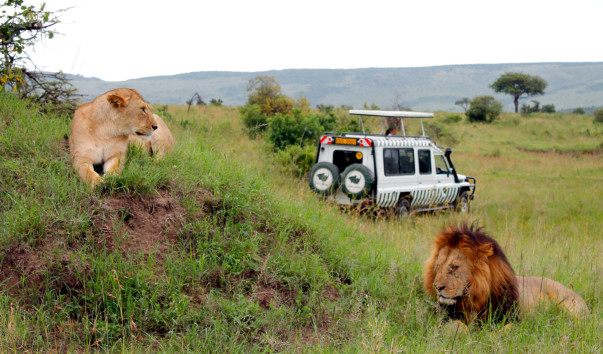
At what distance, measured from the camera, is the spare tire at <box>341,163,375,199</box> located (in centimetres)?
1003

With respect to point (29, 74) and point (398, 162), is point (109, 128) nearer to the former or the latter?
point (29, 74)

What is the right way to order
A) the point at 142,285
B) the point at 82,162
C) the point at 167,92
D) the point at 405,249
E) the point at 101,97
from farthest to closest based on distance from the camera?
the point at 167,92 < the point at 405,249 < the point at 101,97 < the point at 82,162 < the point at 142,285

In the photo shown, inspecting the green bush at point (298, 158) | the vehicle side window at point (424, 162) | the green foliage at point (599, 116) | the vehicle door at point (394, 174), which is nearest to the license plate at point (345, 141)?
the vehicle door at point (394, 174)

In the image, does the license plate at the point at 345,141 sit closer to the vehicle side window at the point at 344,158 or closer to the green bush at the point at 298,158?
the vehicle side window at the point at 344,158

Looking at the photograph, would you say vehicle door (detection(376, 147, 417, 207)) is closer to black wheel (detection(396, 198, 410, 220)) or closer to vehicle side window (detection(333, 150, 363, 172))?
black wheel (detection(396, 198, 410, 220))

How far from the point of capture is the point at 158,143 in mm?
5863

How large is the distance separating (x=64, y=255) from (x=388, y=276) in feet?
10.2

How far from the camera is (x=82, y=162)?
5.05 m

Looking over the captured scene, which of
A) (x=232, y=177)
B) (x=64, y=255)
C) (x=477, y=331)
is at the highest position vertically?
(x=232, y=177)

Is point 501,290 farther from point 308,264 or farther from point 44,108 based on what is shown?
point 44,108

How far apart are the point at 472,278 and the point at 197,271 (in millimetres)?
2395

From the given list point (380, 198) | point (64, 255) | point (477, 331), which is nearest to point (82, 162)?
point (64, 255)

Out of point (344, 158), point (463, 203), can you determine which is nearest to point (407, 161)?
point (344, 158)

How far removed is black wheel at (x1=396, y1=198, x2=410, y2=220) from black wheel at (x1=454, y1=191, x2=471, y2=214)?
2.34 meters
